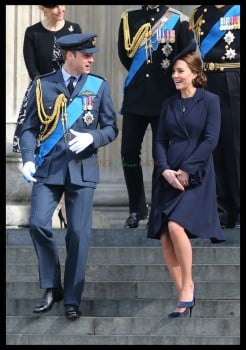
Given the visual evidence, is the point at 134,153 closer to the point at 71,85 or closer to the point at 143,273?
the point at 143,273

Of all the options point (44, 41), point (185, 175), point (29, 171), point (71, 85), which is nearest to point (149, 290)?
point (185, 175)

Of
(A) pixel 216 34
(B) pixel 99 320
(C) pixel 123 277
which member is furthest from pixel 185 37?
(B) pixel 99 320

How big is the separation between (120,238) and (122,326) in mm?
1988

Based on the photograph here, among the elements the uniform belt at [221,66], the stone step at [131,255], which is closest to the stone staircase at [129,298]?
the stone step at [131,255]

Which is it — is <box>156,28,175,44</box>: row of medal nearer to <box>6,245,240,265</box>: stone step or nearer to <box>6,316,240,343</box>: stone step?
<box>6,245,240,265</box>: stone step

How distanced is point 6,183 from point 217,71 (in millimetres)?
2520

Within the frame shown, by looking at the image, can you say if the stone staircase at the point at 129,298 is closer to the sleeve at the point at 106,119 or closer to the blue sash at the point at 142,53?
the sleeve at the point at 106,119

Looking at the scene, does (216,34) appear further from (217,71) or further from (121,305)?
(121,305)

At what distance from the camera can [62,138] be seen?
37.6 feet

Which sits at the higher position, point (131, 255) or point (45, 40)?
point (45, 40)

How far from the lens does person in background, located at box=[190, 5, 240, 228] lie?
13.4m

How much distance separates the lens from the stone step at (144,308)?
11281 mm

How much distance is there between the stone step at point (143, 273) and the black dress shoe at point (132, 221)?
4.80 feet
